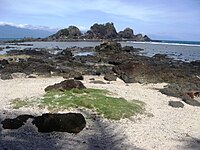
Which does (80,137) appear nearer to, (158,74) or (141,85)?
(141,85)

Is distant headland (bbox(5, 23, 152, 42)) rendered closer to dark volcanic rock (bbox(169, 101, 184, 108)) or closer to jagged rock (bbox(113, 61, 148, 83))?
jagged rock (bbox(113, 61, 148, 83))

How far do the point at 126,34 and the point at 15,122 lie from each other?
11912 cm

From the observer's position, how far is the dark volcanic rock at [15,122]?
11.5 meters

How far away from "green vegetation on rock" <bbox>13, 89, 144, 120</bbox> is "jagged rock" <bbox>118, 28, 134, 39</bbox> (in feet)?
370

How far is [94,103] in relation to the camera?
14156 millimetres

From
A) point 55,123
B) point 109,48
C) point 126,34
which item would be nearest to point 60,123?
point 55,123

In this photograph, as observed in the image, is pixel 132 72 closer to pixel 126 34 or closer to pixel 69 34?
pixel 69 34

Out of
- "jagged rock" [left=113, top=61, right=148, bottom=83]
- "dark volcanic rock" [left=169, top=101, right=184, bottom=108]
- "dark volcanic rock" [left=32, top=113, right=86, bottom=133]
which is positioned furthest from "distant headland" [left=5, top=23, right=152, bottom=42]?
"dark volcanic rock" [left=32, top=113, right=86, bottom=133]

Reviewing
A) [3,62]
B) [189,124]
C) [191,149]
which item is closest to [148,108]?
[189,124]

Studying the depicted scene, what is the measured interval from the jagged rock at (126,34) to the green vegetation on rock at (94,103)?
112757mm

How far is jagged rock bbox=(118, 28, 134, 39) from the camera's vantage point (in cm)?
12750

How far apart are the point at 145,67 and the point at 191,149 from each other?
580 inches

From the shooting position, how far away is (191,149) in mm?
10531

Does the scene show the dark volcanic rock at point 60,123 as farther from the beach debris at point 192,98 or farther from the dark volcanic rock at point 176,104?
the beach debris at point 192,98
